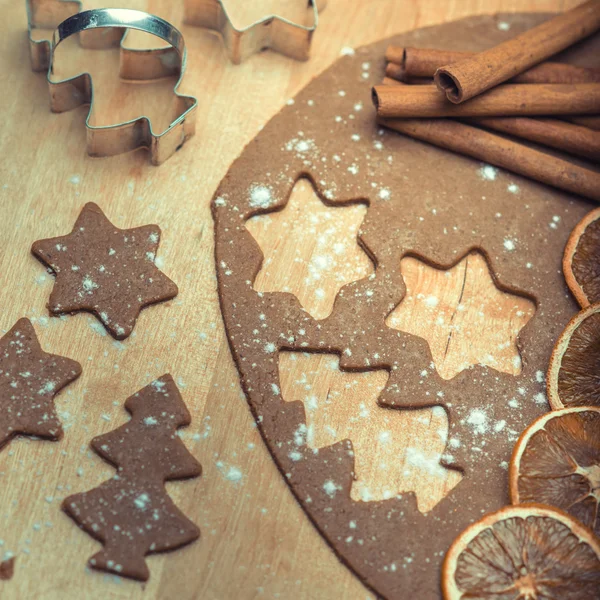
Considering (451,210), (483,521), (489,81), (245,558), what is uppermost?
(489,81)

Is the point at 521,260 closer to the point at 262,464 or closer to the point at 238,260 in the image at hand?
the point at 238,260

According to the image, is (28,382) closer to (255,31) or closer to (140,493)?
(140,493)

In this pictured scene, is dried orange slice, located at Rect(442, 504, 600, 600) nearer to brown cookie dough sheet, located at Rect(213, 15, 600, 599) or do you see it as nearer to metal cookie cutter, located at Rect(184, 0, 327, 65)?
brown cookie dough sheet, located at Rect(213, 15, 600, 599)

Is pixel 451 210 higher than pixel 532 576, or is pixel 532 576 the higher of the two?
pixel 451 210

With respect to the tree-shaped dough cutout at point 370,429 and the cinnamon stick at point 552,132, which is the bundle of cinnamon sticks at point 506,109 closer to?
the cinnamon stick at point 552,132

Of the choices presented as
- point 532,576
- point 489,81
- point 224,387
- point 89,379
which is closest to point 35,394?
point 89,379

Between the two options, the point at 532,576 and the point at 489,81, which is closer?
the point at 532,576
